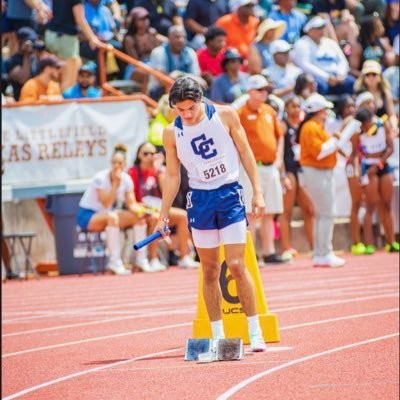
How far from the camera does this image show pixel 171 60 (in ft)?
68.6

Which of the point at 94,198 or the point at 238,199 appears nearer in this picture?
the point at 238,199

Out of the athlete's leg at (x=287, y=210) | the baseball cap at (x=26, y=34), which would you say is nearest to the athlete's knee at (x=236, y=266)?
the athlete's leg at (x=287, y=210)

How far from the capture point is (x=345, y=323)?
420 inches

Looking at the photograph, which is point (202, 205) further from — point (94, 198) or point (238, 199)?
point (94, 198)

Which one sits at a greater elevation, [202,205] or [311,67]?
[311,67]

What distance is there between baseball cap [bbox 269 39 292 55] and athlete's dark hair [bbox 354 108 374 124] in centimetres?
230

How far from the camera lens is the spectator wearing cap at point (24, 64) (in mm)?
20062

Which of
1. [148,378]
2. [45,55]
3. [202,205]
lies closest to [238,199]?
[202,205]

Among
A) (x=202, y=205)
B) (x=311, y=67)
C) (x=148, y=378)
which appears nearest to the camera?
(x=148, y=378)

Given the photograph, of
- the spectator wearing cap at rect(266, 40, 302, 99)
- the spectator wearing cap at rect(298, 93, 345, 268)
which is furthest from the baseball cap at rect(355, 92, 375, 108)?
the spectator wearing cap at rect(298, 93, 345, 268)

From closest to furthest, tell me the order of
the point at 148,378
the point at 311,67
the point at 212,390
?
the point at 212,390, the point at 148,378, the point at 311,67

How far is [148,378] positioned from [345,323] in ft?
9.63


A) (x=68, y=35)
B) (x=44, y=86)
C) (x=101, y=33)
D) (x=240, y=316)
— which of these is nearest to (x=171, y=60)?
(x=101, y=33)

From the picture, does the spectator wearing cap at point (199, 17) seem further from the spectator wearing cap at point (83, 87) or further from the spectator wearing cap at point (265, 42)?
the spectator wearing cap at point (83, 87)
